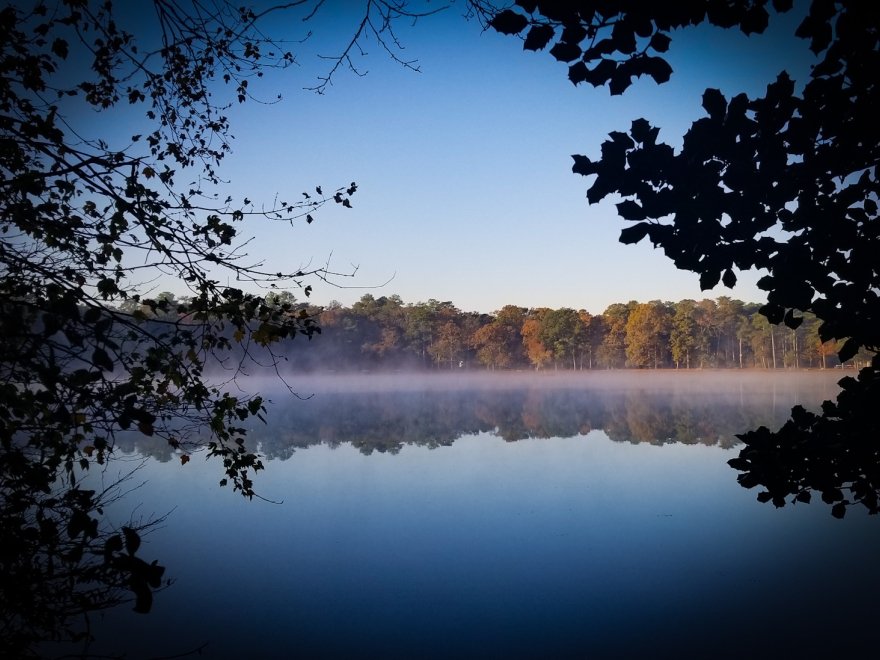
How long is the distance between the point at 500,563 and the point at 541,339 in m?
61.3

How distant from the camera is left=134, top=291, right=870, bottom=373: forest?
Answer: 60312 millimetres

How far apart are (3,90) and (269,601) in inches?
221

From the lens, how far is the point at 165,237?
9.21ft

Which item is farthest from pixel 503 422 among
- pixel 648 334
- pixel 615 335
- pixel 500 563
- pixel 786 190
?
pixel 615 335

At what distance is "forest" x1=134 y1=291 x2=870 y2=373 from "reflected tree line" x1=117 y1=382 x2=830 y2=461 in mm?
35438

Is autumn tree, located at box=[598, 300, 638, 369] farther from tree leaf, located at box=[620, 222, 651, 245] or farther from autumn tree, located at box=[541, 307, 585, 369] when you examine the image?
tree leaf, located at box=[620, 222, 651, 245]

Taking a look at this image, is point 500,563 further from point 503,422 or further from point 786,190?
point 503,422

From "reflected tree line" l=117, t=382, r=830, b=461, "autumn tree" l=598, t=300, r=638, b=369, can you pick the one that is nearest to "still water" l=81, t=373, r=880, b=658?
"reflected tree line" l=117, t=382, r=830, b=461

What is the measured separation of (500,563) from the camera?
6.88 m

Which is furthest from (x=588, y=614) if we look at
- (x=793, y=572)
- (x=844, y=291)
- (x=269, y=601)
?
(x=844, y=291)

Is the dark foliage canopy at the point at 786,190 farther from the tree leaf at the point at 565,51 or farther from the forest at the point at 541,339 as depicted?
the forest at the point at 541,339

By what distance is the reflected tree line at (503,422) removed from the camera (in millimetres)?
16172

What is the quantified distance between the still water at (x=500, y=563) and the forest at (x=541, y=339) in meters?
49.9

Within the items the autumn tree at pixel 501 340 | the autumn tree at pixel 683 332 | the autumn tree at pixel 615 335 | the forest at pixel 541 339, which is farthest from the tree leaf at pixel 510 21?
the autumn tree at pixel 615 335
